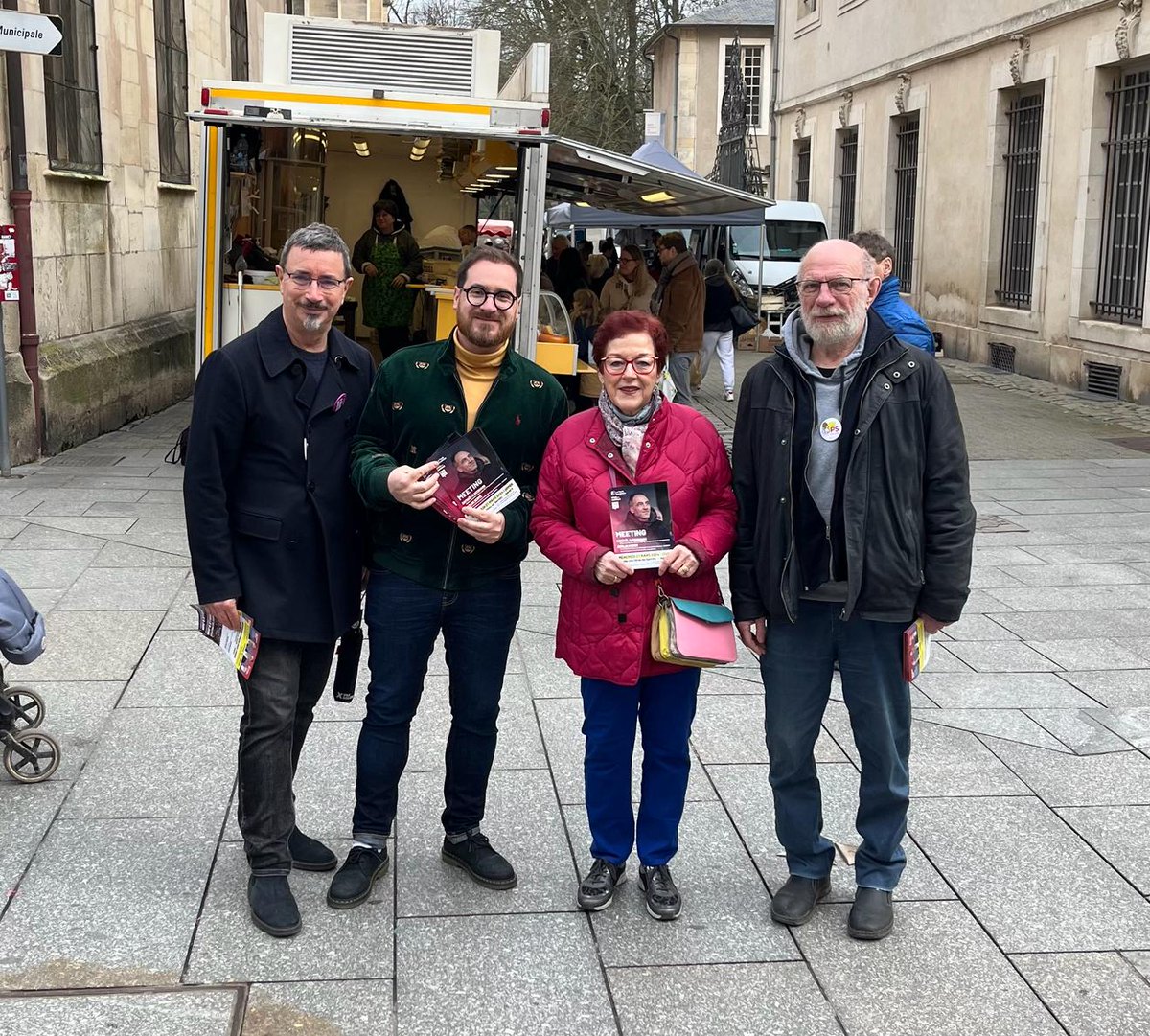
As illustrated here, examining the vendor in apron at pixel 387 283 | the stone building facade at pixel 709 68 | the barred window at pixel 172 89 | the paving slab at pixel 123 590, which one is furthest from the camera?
the stone building facade at pixel 709 68

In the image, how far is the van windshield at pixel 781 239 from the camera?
Result: 2369cm

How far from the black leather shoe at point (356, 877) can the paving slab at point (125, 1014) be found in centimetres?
50

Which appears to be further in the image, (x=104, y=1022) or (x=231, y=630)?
(x=231, y=630)

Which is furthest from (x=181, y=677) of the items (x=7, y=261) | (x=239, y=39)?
(x=239, y=39)

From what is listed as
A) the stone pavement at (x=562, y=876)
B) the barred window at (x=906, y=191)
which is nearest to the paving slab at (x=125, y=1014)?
the stone pavement at (x=562, y=876)

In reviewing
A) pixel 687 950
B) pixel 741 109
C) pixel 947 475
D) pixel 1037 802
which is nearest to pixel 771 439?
pixel 947 475

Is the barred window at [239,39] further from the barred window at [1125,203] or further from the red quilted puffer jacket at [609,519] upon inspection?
the red quilted puffer jacket at [609,519]

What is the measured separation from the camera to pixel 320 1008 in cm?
339

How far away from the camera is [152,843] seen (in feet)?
14.0

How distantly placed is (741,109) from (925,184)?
701 cm

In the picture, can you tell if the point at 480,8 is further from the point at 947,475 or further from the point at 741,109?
the point at 947,475

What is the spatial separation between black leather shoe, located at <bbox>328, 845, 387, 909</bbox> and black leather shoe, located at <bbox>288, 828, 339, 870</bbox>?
9 centimetres

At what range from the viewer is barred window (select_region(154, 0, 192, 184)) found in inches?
612

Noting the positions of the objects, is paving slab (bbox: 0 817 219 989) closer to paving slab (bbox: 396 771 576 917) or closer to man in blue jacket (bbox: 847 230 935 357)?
paving slab (bbox: 396 771 576 917)
